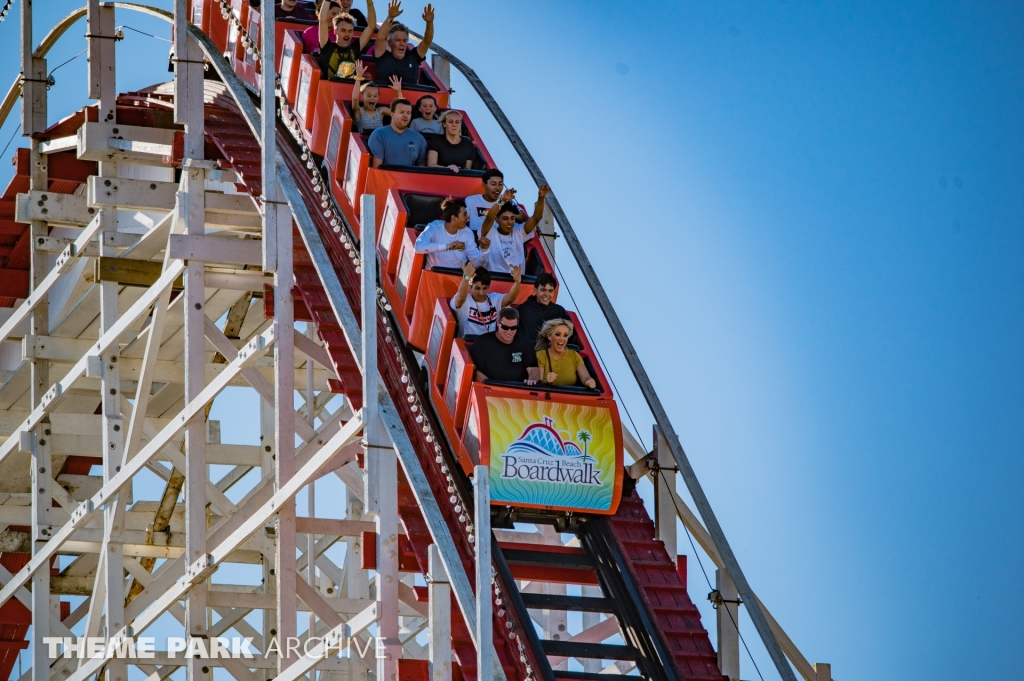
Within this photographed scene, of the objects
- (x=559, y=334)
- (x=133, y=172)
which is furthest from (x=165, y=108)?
(x=559, y=334)

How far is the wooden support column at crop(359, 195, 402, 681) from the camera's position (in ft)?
25.4

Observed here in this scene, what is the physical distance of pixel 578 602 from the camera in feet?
26.5

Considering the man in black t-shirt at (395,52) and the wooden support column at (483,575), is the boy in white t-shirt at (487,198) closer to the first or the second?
the man in black t-shirt at (395,52)

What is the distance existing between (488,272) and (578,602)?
2.15 metres

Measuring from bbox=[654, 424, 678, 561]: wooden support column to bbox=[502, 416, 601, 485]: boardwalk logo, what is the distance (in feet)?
1.69

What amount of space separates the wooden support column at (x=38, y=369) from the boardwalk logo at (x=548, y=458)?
3.92 metres

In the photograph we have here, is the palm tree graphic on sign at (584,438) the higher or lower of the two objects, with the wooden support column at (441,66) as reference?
lower

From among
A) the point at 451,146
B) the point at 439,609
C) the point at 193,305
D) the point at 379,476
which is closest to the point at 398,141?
the point at 451,146

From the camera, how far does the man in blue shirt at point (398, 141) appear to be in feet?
35.2

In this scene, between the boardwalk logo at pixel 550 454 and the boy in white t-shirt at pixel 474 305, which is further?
the boy in white t-shirt at pixel 474 305

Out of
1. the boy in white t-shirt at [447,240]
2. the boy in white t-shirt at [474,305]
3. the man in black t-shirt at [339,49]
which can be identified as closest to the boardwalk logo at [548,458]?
the boy in white t-shirt at [474,305]

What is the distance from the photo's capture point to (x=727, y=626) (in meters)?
8.32

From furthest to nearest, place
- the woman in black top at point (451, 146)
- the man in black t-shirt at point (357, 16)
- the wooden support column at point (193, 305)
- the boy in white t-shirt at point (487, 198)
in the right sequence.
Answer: the man in black t-shirt at point (357, 16) → the woman in black top at point (451, 146) → the boy in white t-shirt at point (487, 198) → the wooden support column at point (193, 305)

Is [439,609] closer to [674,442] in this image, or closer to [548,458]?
[548,458]
